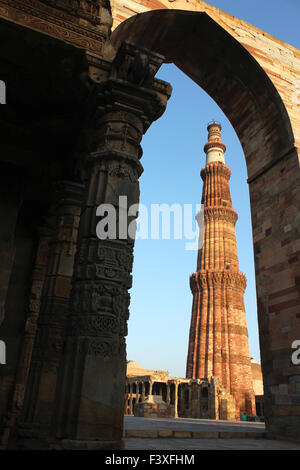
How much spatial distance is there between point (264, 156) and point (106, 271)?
7093mm

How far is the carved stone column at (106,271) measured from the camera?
110 inches

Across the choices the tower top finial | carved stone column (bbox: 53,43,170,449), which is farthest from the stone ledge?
the tower top finial

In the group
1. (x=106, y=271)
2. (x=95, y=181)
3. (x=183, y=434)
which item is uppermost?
(x=95, y=181)

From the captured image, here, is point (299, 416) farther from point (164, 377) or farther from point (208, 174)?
point (208, 174)

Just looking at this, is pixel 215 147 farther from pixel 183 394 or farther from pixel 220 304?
pixel 183 394

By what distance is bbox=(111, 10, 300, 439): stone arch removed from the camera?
7309 millimetres

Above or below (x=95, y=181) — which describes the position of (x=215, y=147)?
above

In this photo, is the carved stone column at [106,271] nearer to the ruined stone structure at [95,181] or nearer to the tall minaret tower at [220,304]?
the ruined stone structure at [95,181]

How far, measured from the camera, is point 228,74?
31.3ft

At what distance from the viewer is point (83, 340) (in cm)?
298

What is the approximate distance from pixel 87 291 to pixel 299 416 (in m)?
5.45

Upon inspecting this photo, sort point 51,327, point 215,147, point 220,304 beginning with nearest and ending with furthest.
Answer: point 51,327 → point 220,304 → point 215,147

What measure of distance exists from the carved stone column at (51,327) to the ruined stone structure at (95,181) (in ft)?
0.06

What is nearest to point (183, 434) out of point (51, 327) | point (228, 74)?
point (51, 327)
